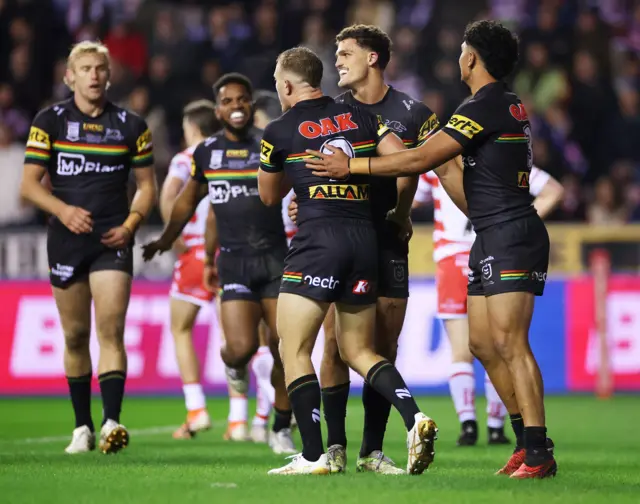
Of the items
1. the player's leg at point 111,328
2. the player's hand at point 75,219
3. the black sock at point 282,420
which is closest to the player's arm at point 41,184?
the player's hand at point 75,219

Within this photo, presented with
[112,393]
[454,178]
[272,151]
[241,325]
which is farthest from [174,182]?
[272,151]

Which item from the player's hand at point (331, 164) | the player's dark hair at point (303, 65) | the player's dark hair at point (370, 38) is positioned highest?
the player's dark hair at point (370, 38)

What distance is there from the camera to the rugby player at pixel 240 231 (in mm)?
9852

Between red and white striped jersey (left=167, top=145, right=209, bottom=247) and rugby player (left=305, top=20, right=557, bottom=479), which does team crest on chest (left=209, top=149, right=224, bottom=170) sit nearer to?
red and white striped jersey (left=167, top=145, right=209, bottom=247)

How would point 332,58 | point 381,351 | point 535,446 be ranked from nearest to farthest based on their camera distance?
point 535,446
point 381,351
point 332,58

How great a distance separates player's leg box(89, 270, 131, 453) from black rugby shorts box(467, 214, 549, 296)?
10.1 ft

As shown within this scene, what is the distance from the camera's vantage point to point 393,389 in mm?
7242

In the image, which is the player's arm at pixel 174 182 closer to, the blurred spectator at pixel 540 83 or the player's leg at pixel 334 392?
the player's leg at pixel 334 392

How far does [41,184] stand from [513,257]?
383cm

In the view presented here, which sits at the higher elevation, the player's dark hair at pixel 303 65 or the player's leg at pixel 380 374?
the player's dark hair at pixel 303 65

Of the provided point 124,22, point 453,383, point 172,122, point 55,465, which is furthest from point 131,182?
point 55,465

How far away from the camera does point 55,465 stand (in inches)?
→ 324

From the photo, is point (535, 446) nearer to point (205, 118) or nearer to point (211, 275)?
point (211, 275)

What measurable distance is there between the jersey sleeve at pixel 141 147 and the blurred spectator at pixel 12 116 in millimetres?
10138
